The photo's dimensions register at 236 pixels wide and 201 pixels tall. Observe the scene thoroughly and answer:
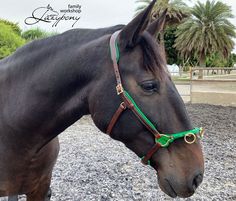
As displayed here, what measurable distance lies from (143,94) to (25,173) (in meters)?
0.98

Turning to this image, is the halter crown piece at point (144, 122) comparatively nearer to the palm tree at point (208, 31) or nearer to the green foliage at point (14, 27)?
the green foliage at point (14, 27)

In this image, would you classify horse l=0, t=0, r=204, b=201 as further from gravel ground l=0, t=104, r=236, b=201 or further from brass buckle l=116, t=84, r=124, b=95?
gravel ground l=0, t=104, r=236, b=201

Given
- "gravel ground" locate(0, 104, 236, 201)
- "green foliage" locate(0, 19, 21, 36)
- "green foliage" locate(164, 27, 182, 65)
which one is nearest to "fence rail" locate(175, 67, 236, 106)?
"gravel ground" locate(0, 104, 236, 201)

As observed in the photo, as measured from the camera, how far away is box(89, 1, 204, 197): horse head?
56.8 inches

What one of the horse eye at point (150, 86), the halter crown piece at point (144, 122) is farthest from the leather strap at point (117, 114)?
the horse eye at point (150, 86)

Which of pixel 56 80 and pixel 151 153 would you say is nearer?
pixel 151 153

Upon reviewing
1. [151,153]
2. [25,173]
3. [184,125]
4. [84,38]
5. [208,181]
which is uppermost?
[84,38]

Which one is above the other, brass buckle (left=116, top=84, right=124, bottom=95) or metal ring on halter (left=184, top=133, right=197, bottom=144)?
brass buckle (left=116, top=84, right=124, bottom=95)

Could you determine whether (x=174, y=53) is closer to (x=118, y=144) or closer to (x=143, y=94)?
(x=118, y=144)

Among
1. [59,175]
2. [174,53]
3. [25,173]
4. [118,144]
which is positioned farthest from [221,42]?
[25,173]

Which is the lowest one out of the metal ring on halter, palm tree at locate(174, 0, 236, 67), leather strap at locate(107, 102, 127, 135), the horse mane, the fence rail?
palm tree at locate(174, 0, 236, 67)

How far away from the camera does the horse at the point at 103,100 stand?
57.1 inches

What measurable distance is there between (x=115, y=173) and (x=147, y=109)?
2.82m

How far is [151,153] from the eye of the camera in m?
1.51
